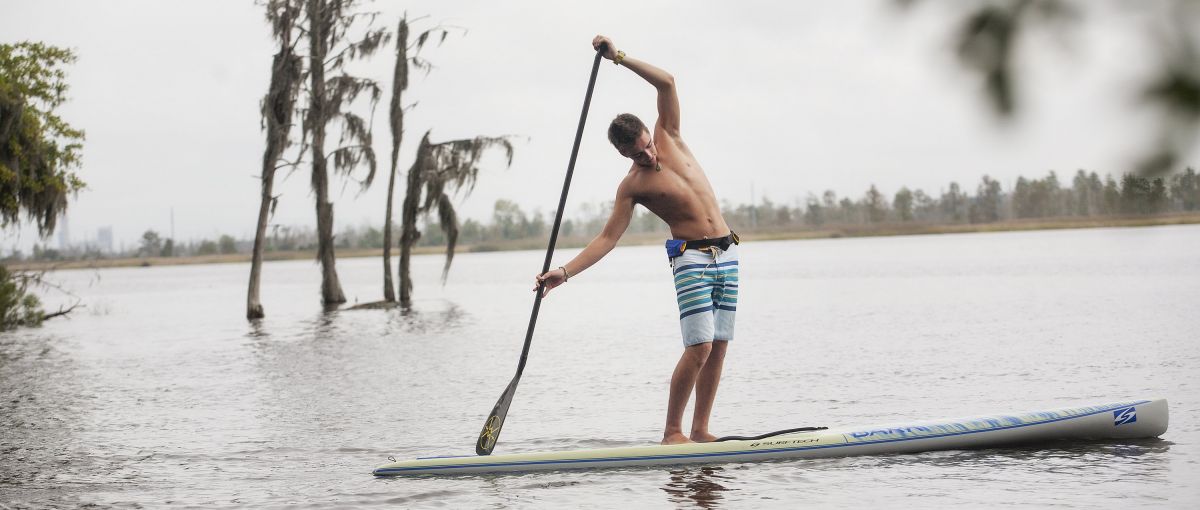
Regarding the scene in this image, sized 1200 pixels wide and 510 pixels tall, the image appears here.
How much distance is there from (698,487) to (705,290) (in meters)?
1.13

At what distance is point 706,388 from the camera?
747 cm

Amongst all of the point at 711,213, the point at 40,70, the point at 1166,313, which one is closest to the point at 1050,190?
the point at 711,213

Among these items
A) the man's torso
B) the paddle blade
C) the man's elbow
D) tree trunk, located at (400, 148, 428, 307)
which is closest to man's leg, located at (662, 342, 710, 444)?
the man's torso

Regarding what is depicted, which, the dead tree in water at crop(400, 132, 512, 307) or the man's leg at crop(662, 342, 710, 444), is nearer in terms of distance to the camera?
the man's leg at crop(662, 342, 710, 444)

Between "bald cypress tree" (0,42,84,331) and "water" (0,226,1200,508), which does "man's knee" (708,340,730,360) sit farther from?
"bald cypress tree" (0,42,84,331)

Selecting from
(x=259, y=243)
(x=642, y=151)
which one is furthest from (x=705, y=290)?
(x=259, y=243)

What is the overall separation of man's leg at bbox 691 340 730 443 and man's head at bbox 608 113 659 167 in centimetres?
130

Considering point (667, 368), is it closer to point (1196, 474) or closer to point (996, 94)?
point (1196, 474)

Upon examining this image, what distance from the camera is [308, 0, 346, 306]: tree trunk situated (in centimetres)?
3067

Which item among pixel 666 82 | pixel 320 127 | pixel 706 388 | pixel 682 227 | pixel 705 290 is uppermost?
pixel 320 127

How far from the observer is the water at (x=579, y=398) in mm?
6836

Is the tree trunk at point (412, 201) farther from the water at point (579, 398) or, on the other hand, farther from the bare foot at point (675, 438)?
the bare foot at point (675, 438)

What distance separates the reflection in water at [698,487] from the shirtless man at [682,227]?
0.47m

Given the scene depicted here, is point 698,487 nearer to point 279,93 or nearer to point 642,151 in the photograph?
point 642,151
